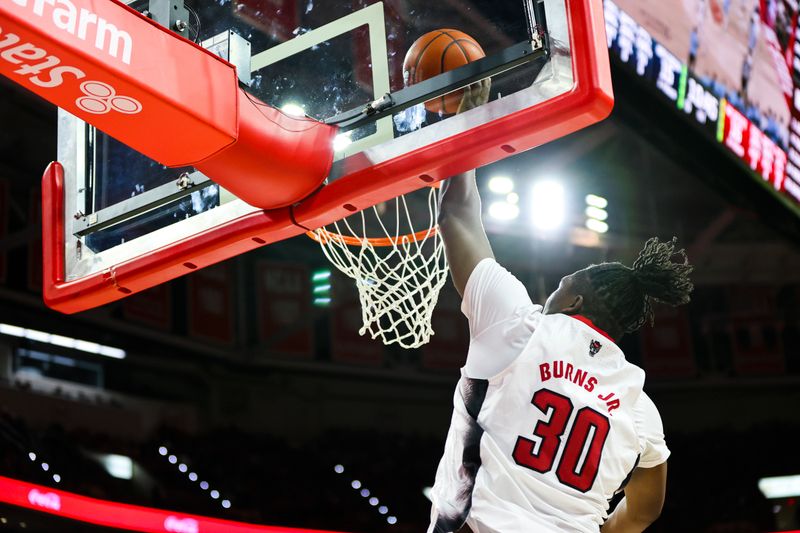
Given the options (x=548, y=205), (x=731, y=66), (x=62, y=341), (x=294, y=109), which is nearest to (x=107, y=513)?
(x=62, y=341)

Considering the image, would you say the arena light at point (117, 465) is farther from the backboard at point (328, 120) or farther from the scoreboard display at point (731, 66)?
the scoreboard display at point (731, 66)

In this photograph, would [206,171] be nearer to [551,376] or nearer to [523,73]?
[523,73]

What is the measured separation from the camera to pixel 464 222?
2727 millimetres

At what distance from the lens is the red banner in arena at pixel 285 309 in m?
8.42

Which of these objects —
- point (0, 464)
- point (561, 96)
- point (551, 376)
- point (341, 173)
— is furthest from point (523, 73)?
point (0, 464)

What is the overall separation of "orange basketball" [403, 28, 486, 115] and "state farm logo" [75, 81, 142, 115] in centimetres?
80

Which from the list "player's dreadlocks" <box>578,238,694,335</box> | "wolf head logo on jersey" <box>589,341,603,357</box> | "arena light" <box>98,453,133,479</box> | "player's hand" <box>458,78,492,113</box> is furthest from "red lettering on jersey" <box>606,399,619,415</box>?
"arena light" <box>98,453,133,479</box>

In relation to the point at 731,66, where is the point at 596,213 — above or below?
above

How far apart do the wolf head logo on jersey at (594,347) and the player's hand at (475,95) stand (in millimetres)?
697

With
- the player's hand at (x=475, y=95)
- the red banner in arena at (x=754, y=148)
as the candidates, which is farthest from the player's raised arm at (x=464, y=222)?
the red banner in arena at (x=754, y=148)

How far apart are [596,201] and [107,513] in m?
4.38

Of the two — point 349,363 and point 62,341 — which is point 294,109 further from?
point 349,363

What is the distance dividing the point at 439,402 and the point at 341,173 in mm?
5945

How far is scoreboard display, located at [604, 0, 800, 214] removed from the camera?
209 inches
